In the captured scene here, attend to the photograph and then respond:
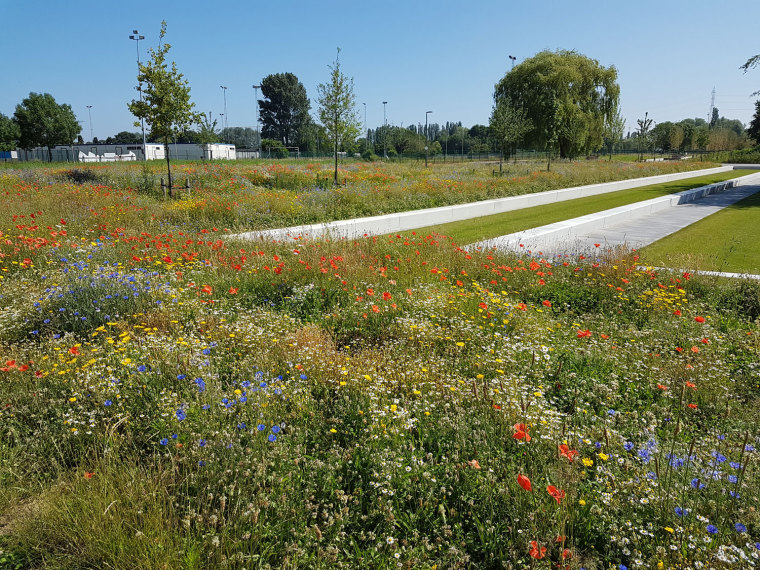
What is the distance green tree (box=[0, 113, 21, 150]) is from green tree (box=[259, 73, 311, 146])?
162ft

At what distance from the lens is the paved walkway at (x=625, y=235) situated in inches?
356

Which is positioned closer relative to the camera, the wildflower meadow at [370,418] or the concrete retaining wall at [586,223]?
the wildflower meadow at [370,418]

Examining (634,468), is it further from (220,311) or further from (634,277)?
(634,277)

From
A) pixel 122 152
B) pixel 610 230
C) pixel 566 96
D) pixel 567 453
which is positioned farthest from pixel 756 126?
pixel 122 152

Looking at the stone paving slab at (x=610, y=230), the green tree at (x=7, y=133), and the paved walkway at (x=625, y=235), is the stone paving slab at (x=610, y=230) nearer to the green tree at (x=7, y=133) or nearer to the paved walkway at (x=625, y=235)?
the paved walkway at (x=625, y=235)

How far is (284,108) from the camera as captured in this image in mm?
105688

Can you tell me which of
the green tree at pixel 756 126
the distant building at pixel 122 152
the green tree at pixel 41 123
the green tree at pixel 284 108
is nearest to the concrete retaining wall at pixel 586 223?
the green tree at pixel 756 126

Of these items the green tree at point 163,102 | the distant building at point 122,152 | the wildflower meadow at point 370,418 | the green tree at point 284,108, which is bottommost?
the wildflower meadow at point 370,418

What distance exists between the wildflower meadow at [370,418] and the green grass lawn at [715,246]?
6.02 ft

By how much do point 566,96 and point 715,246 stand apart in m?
26.9

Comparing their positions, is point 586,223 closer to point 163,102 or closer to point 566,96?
point 163,102

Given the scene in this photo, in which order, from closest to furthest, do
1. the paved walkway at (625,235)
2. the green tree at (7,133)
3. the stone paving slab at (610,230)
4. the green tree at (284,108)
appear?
the paved walkway at (625,235)
the stone paving slab at (610,230)
the green tree at (7,133)
the green tree at (284,108)

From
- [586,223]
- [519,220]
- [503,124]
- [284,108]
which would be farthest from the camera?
[284,108]

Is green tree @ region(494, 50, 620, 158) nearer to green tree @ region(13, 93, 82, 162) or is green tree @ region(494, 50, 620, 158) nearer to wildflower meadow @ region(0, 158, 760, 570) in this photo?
wildflower meadow @ region(0, 158, 760, 570)
